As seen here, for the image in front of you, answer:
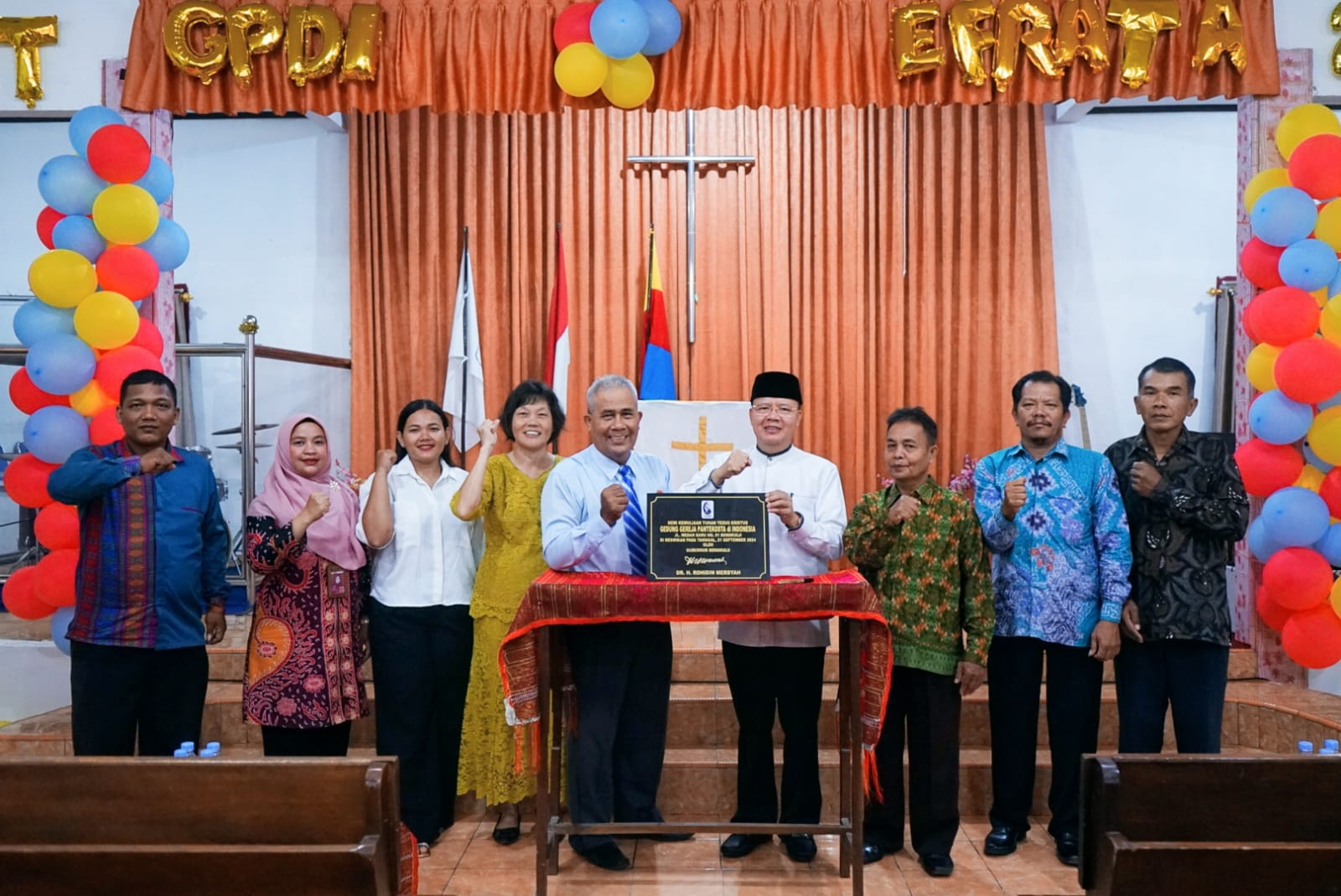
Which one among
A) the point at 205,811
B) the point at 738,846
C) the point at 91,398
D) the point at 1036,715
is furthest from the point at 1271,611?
the point at 91,398

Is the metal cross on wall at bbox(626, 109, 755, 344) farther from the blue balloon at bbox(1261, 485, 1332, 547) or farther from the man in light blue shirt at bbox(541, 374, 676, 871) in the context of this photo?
the blue balloon at bbox(1261, 485, 1332, 547)

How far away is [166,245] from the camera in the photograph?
12.9 ft

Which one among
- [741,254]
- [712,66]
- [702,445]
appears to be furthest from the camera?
[741,254]

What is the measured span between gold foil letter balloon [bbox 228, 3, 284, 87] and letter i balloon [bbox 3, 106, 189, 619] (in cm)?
44

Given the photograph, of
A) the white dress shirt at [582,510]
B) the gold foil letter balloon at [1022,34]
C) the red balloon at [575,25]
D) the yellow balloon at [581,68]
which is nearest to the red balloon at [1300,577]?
the gold foil letter balloon at [1022,34]

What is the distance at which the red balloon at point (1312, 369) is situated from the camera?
3688mm

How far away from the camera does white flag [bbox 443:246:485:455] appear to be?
6457mm

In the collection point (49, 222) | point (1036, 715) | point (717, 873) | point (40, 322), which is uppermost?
point (49, 222)

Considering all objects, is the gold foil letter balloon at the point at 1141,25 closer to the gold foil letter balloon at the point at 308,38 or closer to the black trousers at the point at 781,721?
the black trousers at the point at 781,721

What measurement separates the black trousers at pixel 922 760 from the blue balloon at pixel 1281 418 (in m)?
1.62

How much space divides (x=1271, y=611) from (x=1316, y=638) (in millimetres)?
212

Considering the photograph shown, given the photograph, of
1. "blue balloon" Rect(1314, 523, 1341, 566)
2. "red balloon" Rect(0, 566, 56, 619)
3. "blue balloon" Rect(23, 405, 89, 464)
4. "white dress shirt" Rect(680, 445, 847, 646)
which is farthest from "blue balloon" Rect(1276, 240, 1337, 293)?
"red balloon" Rect(0, 566, 56, 619)

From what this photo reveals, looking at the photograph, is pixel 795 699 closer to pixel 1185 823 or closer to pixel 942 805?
pixel 942 805

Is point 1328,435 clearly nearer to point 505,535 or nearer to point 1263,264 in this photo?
point 1263,264
